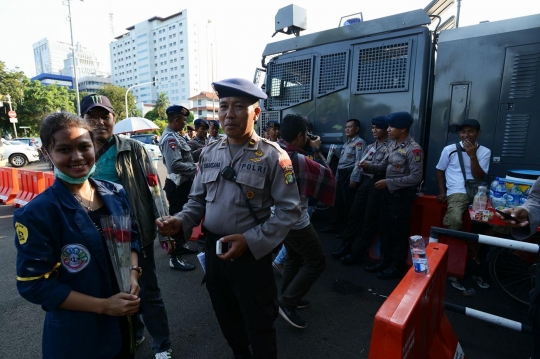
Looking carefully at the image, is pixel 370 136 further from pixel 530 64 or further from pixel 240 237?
pixel 240 237

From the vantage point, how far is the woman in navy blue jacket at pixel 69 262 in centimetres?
120

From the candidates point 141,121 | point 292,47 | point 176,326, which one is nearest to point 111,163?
point 176,326

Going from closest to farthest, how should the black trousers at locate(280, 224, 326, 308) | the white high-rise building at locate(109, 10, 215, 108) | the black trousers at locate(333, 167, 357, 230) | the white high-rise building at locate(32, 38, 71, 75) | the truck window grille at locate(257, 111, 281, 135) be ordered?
the black trousers at locate(280, 224, 326, 308) → the black trousers at locate(333, 167, 357, 230) → the truck window grille at locate(257, 111, 281, 135) → the white high-rise building at locate(109, 10, 215, 108) → the white high-rise building at locate(32, 38, 71, 75)

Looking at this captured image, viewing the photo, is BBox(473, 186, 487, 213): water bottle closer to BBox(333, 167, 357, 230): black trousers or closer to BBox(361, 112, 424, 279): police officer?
BBox(361, 112, 424, 279): police officer

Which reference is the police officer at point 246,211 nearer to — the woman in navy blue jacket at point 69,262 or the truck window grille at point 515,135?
the woman in navy blue jacket at point 69,262

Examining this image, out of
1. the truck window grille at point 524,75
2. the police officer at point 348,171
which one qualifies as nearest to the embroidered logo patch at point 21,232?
the police officer at point 348,171

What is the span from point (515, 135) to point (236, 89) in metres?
3.31

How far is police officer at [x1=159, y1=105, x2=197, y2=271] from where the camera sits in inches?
142

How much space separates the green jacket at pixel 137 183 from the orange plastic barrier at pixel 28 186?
597 cm

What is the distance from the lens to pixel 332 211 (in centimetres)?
529

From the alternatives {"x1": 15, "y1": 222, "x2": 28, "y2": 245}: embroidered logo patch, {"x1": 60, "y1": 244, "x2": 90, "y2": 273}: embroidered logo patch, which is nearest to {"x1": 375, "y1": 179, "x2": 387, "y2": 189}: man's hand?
{"x1": 60, "y1": 244, "x2": 90, "y2": 273}: embroidered logo patch

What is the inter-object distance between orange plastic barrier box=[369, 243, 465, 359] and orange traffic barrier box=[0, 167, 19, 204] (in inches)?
354

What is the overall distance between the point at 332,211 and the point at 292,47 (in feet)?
9.36

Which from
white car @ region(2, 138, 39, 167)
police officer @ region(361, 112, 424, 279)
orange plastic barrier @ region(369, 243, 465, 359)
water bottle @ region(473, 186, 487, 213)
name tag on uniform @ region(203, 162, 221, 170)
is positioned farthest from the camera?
white car @ region(2, 138, 39, 167)
